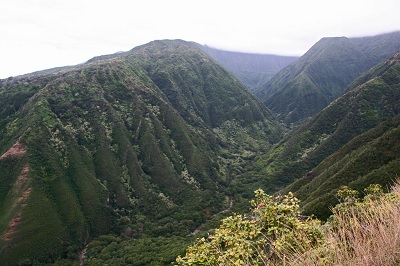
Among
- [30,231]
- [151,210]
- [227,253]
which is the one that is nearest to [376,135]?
[151,210]

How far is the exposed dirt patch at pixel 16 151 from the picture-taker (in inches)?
6885

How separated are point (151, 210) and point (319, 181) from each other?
4232 inches

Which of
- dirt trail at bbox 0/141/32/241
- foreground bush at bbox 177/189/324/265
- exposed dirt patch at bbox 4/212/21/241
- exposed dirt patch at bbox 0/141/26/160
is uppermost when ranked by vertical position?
foreground bush at bbox 177/189/324/265

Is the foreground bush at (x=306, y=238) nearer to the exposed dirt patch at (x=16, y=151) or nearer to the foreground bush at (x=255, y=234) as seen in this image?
the foreground bush at (x=255, y=234)

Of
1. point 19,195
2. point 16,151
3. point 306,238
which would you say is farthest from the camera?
point 16,151

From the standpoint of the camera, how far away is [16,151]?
177 metres

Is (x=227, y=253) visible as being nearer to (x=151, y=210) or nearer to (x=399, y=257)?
(x=399, y=257)

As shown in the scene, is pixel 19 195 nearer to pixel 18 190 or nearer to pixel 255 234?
pixel 18 190

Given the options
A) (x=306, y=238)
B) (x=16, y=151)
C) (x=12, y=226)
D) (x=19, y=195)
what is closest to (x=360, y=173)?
(x=306, y=238)

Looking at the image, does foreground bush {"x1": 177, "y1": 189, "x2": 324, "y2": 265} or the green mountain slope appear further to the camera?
the green mountain slope

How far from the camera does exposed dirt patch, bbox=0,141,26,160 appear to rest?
175 meters

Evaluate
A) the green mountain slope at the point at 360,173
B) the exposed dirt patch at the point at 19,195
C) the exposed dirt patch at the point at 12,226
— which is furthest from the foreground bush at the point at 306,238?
the exposed dirt patch at the point at 19,195

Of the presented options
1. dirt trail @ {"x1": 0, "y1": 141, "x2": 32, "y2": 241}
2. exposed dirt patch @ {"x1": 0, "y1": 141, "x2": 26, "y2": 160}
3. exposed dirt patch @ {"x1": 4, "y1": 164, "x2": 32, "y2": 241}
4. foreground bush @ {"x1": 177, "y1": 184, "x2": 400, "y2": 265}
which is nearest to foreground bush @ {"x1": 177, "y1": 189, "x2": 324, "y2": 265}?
foreground bush @ {"x1": 177, "y1": 184, "x2": 400, "y2": 265}

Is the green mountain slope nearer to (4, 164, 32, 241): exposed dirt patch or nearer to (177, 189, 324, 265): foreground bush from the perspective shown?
(177, 189, 324, 265): foreground bush
